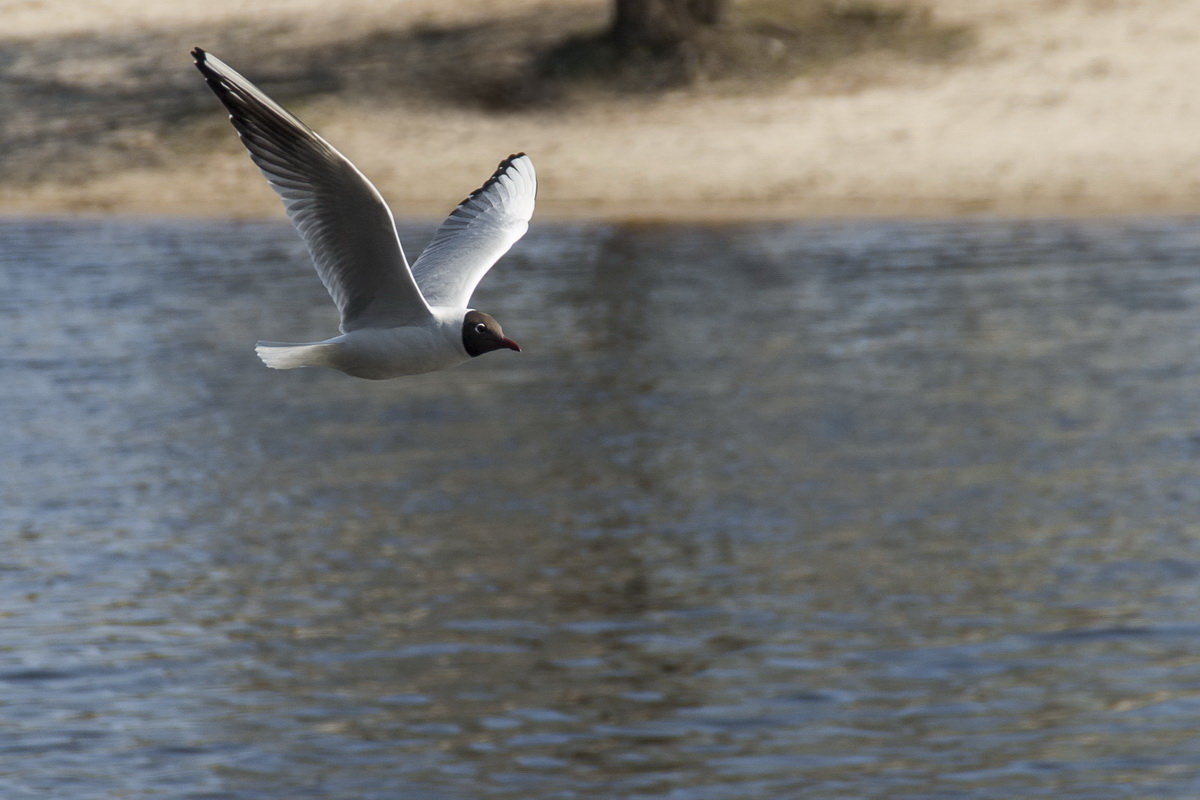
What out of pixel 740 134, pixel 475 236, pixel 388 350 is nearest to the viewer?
pixel 388 350

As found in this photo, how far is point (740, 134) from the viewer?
3241cm

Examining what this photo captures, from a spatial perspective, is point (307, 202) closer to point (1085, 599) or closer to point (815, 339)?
point (1085, 599)

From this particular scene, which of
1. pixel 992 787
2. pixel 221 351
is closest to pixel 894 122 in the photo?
pixel 221 351

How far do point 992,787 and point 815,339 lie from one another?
1234 cm

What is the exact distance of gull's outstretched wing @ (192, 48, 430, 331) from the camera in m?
8.06

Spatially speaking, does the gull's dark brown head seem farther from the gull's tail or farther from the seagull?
the gull's tail

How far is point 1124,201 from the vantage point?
30.2m

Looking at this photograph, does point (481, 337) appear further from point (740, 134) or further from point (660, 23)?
point (660, 23)

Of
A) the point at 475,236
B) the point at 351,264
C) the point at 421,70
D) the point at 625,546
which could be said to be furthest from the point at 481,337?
the point at 421,70

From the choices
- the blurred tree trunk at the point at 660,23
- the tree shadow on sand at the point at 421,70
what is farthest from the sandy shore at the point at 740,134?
the blurred tree trunk at the point at 660,23

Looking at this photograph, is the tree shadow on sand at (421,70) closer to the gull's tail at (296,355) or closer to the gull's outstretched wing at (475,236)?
the gull's outstretched wing at (475,236)

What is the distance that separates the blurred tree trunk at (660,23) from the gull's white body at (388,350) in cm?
2731

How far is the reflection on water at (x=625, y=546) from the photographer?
11.6m

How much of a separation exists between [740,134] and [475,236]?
2253 centimetres
